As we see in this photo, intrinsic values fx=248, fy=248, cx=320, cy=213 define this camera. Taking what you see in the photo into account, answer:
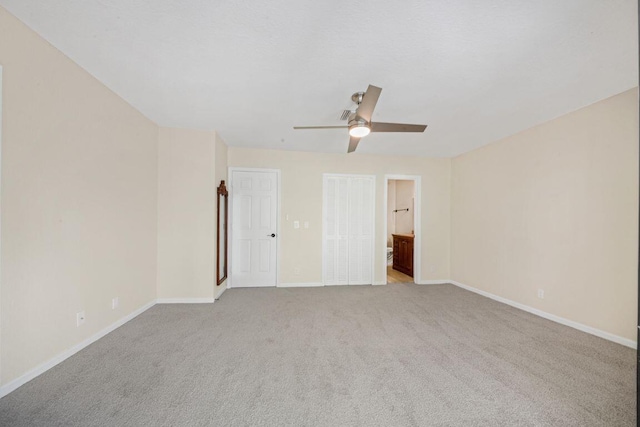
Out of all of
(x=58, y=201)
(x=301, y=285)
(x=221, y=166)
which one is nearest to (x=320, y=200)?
(x=301, y=285)

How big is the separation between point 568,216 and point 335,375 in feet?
10.6

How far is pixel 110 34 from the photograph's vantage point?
174 centimetres

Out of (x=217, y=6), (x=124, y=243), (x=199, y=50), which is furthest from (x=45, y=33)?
(x=124, y=243)

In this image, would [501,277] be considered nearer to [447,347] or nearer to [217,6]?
[447,347]

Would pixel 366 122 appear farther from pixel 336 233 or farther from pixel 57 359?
pixel 57 359

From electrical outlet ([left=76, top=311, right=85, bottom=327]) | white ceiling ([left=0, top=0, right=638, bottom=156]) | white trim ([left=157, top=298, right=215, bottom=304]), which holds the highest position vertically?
white ceiling ([left=0, top=0, right=638, bottom=156])

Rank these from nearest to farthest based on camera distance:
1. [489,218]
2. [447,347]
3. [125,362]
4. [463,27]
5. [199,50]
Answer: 1. [463,27]
2. [199,50]
3. [125,362]
4. [447,347]
5. [489,218]

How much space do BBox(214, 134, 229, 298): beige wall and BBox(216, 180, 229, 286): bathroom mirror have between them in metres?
0.10

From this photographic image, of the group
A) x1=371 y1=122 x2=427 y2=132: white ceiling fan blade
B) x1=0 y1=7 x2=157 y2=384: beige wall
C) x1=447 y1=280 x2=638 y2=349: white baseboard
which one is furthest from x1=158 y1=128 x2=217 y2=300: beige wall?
x1=447 y1=280 x2=638 y2=349: white baseboard

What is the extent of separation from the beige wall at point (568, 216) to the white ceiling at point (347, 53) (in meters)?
0.38

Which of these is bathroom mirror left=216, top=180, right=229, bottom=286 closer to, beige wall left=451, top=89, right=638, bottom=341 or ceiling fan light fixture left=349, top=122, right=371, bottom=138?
ceiling fan light fixture left=349, top=122, right=371, bottom=138

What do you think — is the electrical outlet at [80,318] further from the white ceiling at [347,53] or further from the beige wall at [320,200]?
the beige wall at [320,200]

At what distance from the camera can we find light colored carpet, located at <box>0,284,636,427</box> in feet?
5.01

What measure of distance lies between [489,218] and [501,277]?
0.93 metres
